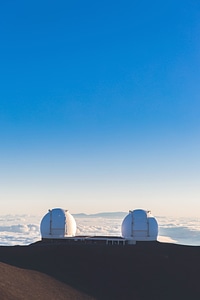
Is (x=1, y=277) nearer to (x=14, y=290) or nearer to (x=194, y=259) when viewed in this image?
(x=14, y=290)

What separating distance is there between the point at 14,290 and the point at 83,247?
1235 centimetres

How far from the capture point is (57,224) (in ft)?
161

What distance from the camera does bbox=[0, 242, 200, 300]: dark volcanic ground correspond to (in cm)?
3139

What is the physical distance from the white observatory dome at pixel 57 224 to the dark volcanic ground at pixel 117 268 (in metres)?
9.67

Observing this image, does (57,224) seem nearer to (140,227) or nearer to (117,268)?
(140,227)

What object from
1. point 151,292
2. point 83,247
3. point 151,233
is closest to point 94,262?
point 83,247

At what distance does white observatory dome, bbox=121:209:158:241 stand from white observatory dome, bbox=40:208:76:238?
6.26 metres

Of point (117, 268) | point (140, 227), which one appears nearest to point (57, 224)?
point (140, 227)

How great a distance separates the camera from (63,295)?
93.9ft

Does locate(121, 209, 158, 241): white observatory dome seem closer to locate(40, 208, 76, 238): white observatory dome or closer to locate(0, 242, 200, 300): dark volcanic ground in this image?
locate(40, 208, 76, 238): white observatory dome

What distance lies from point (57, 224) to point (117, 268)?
15.5 m

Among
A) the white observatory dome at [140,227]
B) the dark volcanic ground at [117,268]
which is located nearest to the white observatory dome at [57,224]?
the white observatory dome at [140,227]

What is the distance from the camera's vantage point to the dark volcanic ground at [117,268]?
31.4m

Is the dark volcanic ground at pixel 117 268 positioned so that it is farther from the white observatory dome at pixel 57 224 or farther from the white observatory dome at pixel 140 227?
the white observatory dome at pixel 57 224
